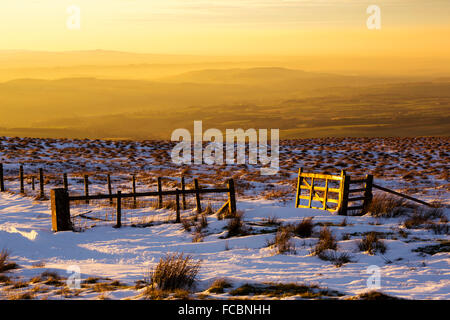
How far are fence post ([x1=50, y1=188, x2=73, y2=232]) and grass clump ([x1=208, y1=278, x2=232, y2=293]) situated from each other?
22.3 feet

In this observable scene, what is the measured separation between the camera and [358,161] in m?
42.0

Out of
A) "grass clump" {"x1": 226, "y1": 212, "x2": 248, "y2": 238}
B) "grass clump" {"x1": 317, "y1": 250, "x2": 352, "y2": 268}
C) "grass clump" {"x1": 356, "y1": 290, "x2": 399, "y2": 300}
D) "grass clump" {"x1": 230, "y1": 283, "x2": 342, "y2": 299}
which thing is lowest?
"grass clump" {"x1": 226, "y1": 212, "x2": 248, "y2": 238}

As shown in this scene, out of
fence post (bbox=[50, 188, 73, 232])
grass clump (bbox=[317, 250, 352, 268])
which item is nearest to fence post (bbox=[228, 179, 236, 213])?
fence post (bbox=[50, 188, 73, 232])

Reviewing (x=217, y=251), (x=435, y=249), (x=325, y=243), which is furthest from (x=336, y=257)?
(x=217, y=251)

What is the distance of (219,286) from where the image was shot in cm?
775

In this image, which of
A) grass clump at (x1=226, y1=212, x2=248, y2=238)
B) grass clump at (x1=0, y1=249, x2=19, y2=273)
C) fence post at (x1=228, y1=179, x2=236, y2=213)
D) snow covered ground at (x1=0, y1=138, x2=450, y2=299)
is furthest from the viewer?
fence post at (x1=228, y1=179, x2=236, y2=213)

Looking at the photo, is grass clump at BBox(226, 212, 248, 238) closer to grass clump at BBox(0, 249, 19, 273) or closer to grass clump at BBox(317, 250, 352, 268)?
grass clump at BBox(317, 250, 352, 268)

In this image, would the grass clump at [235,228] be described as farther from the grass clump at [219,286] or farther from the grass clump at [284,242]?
the grass clump at [219,286]

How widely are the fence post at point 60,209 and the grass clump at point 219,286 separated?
22.3 feet

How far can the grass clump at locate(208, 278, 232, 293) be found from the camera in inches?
301
